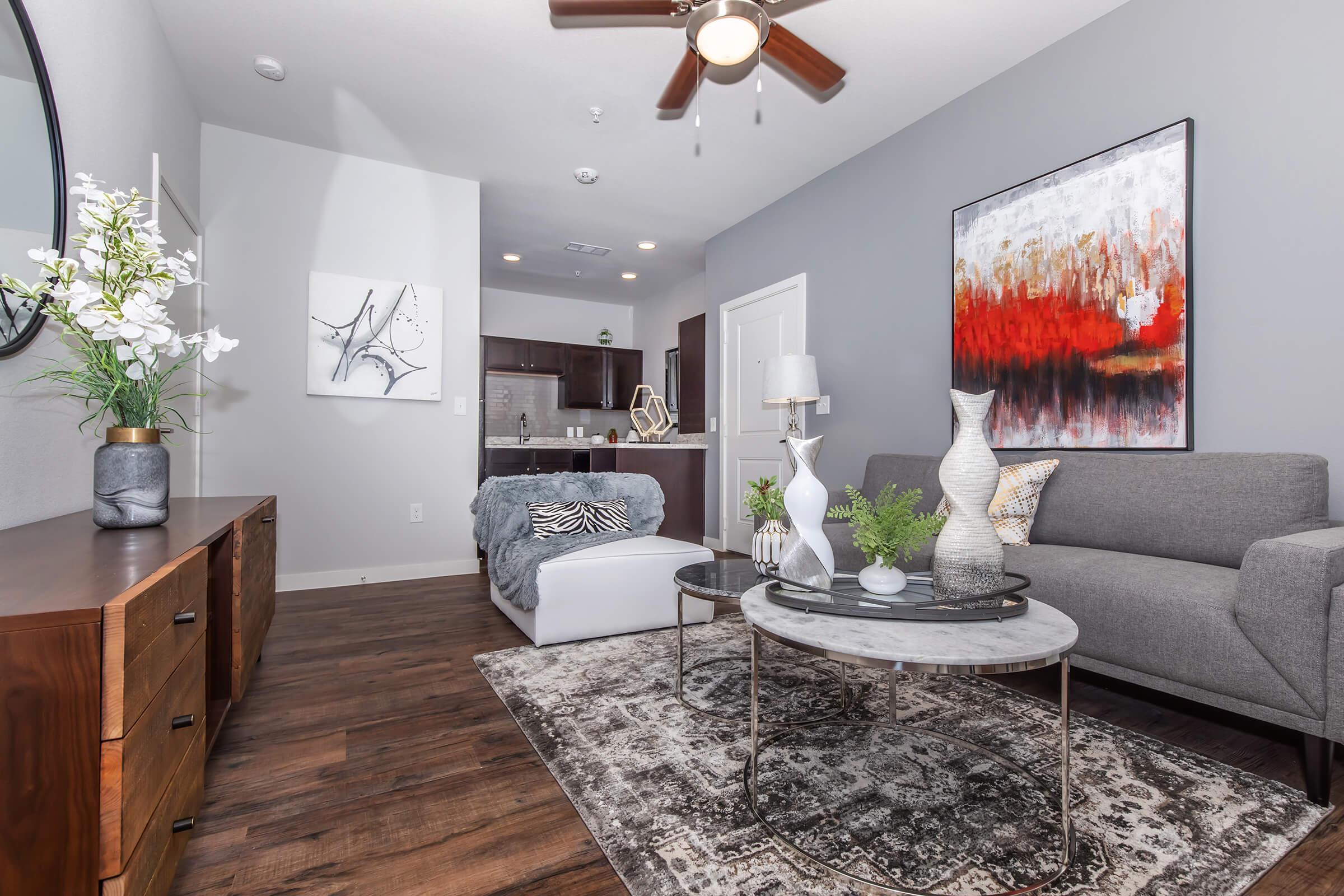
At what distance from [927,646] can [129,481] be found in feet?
6.31

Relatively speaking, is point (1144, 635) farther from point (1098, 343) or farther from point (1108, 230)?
point (1108, 230)

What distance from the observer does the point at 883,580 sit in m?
1.59

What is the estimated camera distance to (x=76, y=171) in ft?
6.07

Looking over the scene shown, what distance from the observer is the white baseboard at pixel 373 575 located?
373 cm

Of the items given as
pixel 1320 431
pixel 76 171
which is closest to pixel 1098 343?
pixel 1320 431

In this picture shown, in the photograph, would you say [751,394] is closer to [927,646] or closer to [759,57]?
[759,57]

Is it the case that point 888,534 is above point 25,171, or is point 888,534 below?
below

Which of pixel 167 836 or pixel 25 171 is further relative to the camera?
pixel 25 171

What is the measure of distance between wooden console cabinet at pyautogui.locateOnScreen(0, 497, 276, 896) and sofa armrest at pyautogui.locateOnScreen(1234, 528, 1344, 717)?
232 centimetres

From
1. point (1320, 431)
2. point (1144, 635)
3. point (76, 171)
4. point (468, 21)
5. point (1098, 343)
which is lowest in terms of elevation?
point (1144, 635)

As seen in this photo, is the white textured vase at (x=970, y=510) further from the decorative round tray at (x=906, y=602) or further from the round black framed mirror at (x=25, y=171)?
the round black framed mirror at (x=25, y=171)

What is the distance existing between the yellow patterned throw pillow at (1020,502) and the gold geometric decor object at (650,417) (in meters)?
3.05

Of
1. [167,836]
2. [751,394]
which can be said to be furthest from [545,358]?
[167,836]

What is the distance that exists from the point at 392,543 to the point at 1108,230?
4.17 m
